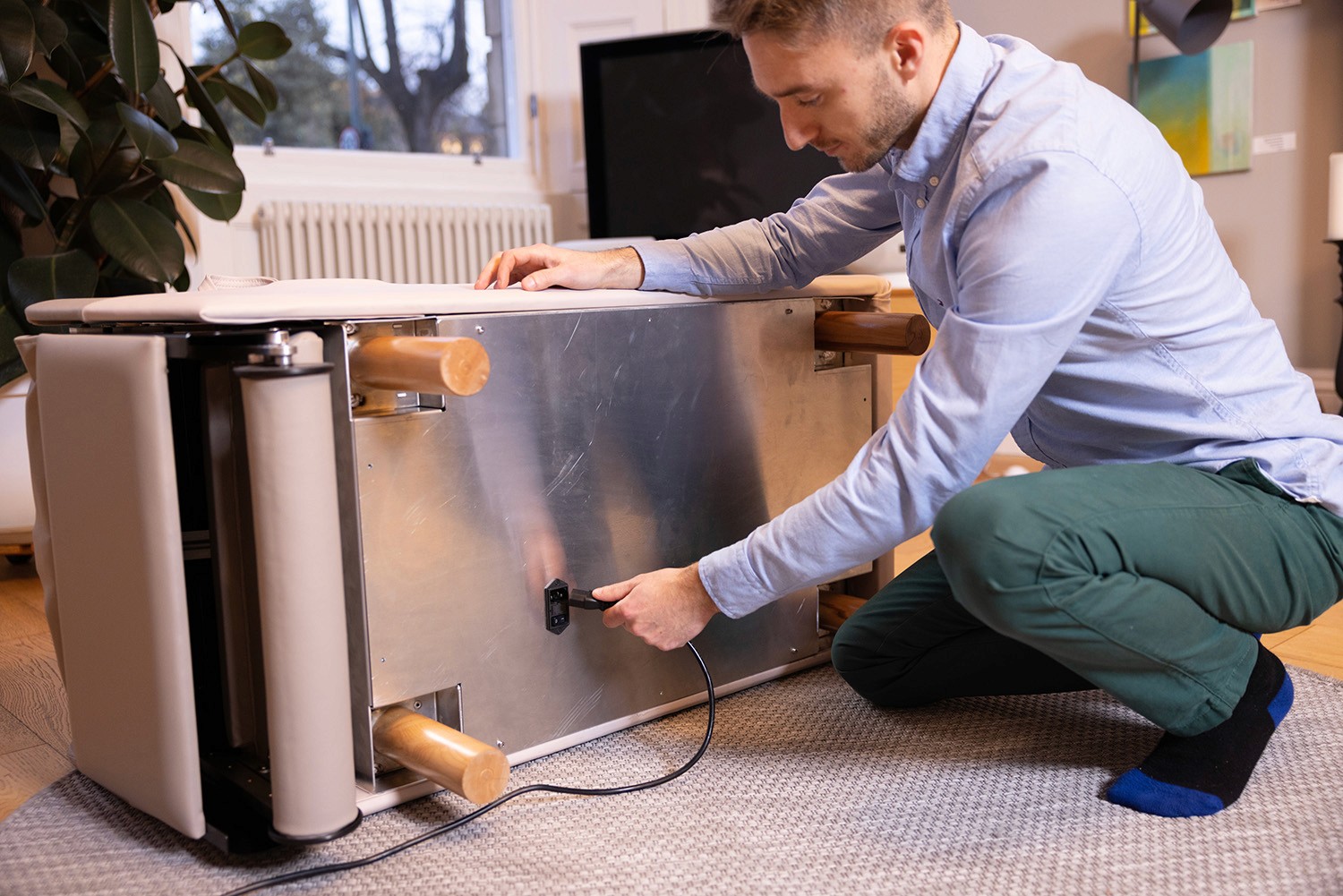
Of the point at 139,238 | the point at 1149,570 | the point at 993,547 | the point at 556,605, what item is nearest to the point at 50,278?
the point at 139,238

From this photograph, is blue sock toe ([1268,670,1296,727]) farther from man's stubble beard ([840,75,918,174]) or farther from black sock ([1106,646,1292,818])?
man's stubble beard ([840,75,918,174])

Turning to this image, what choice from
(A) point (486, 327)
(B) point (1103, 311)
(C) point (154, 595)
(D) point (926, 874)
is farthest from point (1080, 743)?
(C) point (154, 595)

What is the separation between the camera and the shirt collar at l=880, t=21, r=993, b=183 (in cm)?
96

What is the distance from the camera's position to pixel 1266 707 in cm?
106

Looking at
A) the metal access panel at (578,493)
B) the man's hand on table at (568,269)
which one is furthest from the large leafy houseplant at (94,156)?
the metal access panel at (578,493)

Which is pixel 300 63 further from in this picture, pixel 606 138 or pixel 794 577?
pixel 794 577

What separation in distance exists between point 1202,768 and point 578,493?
61 cm

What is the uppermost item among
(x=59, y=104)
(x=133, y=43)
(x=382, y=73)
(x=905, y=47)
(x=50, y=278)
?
(x=382, y=73)

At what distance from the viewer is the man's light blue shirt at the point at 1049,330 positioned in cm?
88

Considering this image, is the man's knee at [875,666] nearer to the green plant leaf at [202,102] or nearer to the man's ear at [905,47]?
the man's ear at [905,47]

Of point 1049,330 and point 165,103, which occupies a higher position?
point 165,103

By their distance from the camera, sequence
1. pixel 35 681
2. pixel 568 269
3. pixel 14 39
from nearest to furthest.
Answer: pixel 568 269, pixel 35 681, pixel 14 39

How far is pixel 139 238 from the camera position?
1.83 m

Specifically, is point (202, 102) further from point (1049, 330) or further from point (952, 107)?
point (1049, 330)
